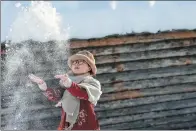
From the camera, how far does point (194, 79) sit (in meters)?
6.21

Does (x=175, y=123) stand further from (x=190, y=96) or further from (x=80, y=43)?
(x=80, y=43)

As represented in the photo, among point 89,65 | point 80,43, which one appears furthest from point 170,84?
point 89,65

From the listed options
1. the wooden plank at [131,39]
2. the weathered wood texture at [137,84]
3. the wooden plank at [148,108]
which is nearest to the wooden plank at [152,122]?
the weathered wood texture at [137,84]

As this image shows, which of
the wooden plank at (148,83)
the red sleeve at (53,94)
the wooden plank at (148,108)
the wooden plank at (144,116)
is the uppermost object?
the wooden plank at (148,83)

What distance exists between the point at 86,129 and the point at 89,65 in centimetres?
59

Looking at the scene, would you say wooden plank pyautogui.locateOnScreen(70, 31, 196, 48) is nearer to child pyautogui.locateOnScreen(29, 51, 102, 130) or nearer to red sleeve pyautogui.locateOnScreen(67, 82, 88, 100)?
child pyautogui.locateOnScreen(29, 51, 102, 130)

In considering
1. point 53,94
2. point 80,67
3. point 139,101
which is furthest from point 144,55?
point 53,94

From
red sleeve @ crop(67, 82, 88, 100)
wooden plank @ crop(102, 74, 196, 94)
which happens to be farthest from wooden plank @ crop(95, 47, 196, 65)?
red sleeve @ crop(67, 82, 88, 100)

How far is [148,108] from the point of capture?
244 inches

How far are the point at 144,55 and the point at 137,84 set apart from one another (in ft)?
1.44

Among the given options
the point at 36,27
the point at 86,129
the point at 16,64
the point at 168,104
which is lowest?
the point at 86,129

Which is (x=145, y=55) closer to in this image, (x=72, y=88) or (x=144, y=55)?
(x=144, y=55)

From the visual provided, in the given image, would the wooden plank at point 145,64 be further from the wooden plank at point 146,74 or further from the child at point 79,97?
the child at point 79,97

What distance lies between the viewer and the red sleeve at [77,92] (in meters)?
3.54
